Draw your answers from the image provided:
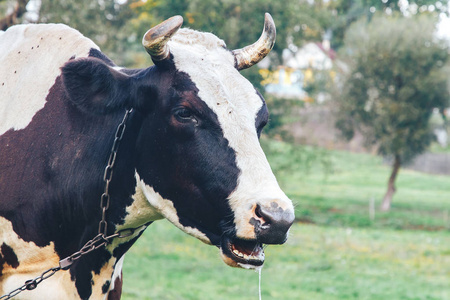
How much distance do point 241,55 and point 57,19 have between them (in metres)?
12.4

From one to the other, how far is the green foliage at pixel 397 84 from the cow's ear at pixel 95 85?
23662 millimetres

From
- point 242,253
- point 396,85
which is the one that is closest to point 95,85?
point 242,253

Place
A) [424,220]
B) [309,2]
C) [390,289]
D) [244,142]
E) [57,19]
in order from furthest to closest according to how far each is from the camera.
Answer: [424,220] < [309,2] < [57,19] < [390,289] < [244,142]

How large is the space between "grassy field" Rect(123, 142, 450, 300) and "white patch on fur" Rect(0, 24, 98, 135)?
346 centimetres

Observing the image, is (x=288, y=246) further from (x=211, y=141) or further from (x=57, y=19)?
(x=211, y=141)

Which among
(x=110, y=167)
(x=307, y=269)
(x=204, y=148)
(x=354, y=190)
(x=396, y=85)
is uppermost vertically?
(x=204, y=148)

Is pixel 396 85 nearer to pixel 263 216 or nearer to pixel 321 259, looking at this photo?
pixel 321 259

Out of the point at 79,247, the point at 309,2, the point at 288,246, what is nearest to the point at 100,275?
the point at 79,247

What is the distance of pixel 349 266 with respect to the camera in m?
15.7

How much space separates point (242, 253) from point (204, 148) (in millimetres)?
557

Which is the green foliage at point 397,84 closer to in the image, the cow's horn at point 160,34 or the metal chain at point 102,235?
the metal chain at point 102,235

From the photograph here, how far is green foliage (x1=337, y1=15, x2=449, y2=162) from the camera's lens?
26469 millimetres

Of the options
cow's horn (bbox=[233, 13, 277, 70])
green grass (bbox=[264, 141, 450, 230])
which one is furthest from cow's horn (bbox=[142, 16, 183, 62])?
green grass (bbox=[264, 141, 450, 230])

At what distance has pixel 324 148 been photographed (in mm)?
26203
